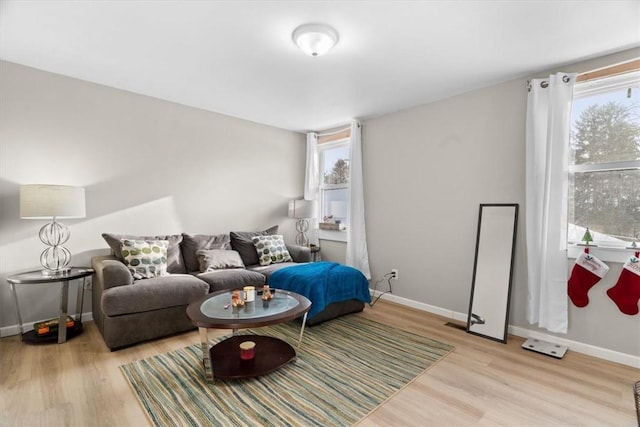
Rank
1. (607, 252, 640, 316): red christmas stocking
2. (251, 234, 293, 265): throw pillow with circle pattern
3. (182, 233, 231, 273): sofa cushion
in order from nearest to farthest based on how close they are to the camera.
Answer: (607, 252, 640, 316): red christmas stocking, (182, 233, 231, 273): sofa cushion, (251, 234, 293, 265): throw pillow with circle pattern

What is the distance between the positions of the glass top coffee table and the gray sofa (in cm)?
50

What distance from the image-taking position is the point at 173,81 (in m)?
3.14

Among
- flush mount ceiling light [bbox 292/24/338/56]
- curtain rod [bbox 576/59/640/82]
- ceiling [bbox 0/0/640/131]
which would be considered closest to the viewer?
ceiling [bbox 0/0/640/131]

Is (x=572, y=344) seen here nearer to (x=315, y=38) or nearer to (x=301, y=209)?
(x=315, y=38)

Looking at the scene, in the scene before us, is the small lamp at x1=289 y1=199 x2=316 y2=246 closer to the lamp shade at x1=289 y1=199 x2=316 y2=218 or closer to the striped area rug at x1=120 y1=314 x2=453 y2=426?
the lamp shade at x1=289 y1=199 x2=316 y2=218

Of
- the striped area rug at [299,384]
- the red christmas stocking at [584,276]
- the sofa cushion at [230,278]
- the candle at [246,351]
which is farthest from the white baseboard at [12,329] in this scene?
the red christmas stocking at [584,276]

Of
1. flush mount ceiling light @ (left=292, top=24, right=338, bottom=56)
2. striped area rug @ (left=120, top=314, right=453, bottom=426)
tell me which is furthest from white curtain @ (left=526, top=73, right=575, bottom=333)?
flush mount ceiling light @ (left=292, top=24, right=338, bottom=56)

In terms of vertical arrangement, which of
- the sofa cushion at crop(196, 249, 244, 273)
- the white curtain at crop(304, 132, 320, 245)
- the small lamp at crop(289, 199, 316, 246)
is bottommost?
the sofa cushion at crop(196, 249, 244, 273)

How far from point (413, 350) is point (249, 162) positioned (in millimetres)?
3216

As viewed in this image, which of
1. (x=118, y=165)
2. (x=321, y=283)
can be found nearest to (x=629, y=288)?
(x=321, y=283)

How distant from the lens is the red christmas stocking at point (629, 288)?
2.29 meters

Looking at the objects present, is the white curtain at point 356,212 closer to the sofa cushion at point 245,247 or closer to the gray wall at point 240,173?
the gray wall at point 240,173

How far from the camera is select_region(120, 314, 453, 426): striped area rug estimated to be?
1.77 m

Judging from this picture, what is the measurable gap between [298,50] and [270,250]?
235 cm
